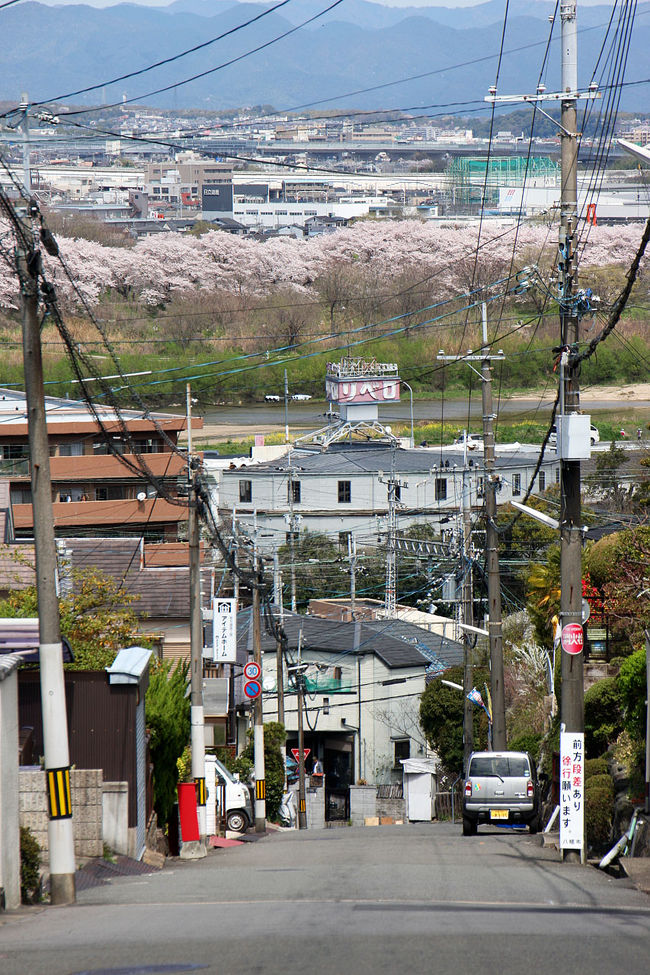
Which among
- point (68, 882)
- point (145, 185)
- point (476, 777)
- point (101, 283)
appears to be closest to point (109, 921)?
point (68, 882)

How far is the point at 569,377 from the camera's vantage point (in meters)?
14.8

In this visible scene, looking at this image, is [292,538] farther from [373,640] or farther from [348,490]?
[373,640]

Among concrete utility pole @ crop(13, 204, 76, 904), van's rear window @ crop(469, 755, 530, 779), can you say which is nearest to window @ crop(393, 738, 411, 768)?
van's rear window @ crop(469, 755, 530, 779)

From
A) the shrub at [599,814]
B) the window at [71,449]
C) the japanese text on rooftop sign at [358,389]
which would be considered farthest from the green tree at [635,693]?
the japanese text on rooftop sign at [358,389]

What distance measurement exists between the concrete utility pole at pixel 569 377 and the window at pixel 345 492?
35839mm

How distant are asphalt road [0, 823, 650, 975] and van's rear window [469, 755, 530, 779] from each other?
427cm

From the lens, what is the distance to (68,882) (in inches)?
412

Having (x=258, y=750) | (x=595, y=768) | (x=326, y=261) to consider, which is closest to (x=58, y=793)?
(x=595, y=768)

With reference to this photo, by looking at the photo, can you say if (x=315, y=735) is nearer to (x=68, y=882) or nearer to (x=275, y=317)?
(x=68, y=882)

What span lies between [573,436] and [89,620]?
9.22 meters

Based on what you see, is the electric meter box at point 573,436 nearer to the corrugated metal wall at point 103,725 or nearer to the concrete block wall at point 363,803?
the corrugated metal wall at point 103,725

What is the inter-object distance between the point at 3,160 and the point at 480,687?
24937 mm

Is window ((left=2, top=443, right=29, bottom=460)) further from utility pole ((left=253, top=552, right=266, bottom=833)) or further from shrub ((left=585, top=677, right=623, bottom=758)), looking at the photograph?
shrub ((left=585, top=677, right=623, bottom=758))

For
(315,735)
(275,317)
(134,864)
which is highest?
(275,317)
